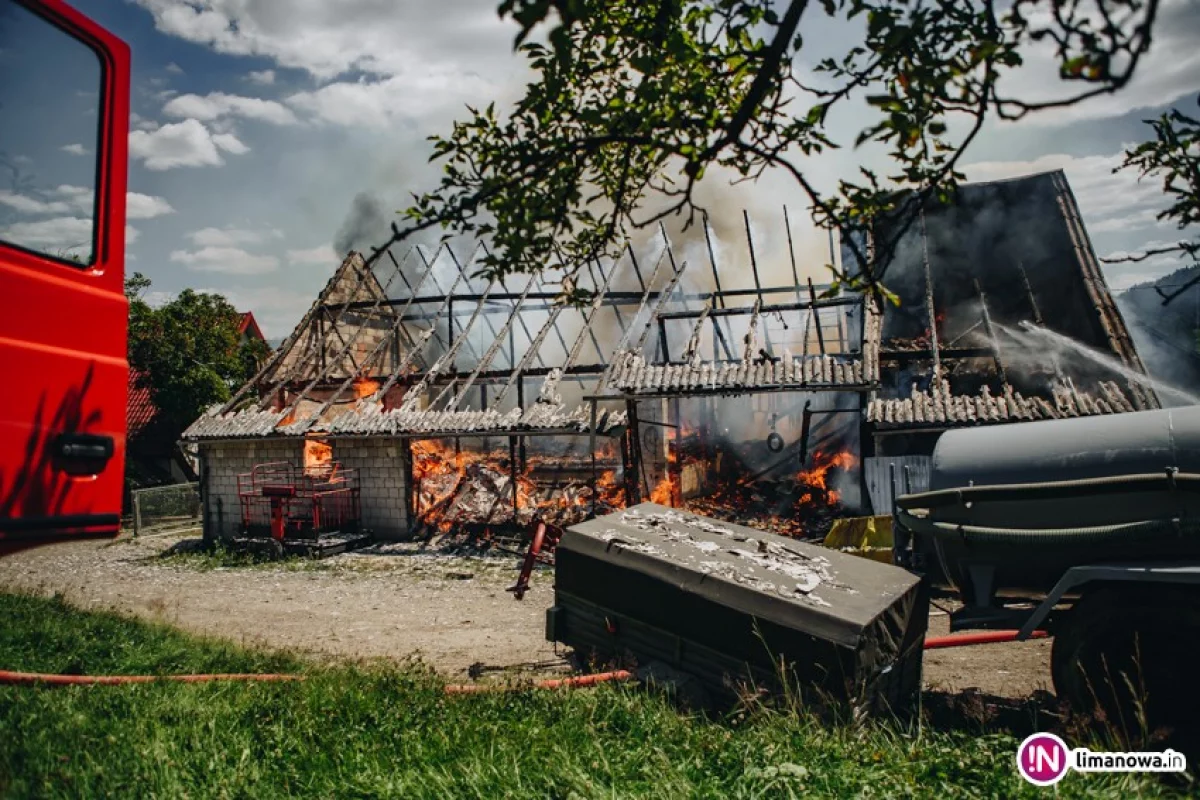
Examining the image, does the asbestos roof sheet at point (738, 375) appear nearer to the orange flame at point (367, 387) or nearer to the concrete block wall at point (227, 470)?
the orange flame at point (367, 387)

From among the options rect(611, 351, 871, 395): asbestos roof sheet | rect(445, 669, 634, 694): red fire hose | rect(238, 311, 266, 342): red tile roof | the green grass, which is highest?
rect(238, 311, 266, 342): red tile roof

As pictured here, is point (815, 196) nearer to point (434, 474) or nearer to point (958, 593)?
point (958, 593)

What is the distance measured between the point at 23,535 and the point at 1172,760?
6.42 m

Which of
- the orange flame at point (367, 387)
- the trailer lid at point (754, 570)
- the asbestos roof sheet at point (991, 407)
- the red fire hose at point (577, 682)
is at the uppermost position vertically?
the orange flame at point (367, 387)

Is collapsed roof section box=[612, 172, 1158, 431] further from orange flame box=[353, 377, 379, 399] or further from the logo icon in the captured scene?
orange flame box=[353, 377, 379, 399]

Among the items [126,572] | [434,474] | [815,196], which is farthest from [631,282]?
[815,196]

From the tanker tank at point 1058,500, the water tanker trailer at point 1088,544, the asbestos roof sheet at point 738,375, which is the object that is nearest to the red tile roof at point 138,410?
the asbestos roof sheet at point 738,375

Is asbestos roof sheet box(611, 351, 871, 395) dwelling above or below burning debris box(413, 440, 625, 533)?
above

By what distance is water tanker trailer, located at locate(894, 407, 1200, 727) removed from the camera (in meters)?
5.00

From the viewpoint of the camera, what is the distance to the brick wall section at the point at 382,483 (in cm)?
1753

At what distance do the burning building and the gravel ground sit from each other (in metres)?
2.69

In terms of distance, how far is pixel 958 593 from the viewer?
6.48m

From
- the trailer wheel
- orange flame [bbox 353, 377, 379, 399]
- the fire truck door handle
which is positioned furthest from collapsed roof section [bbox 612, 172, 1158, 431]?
the fire truck door handle

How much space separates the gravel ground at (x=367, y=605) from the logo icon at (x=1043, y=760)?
2.63 metres
